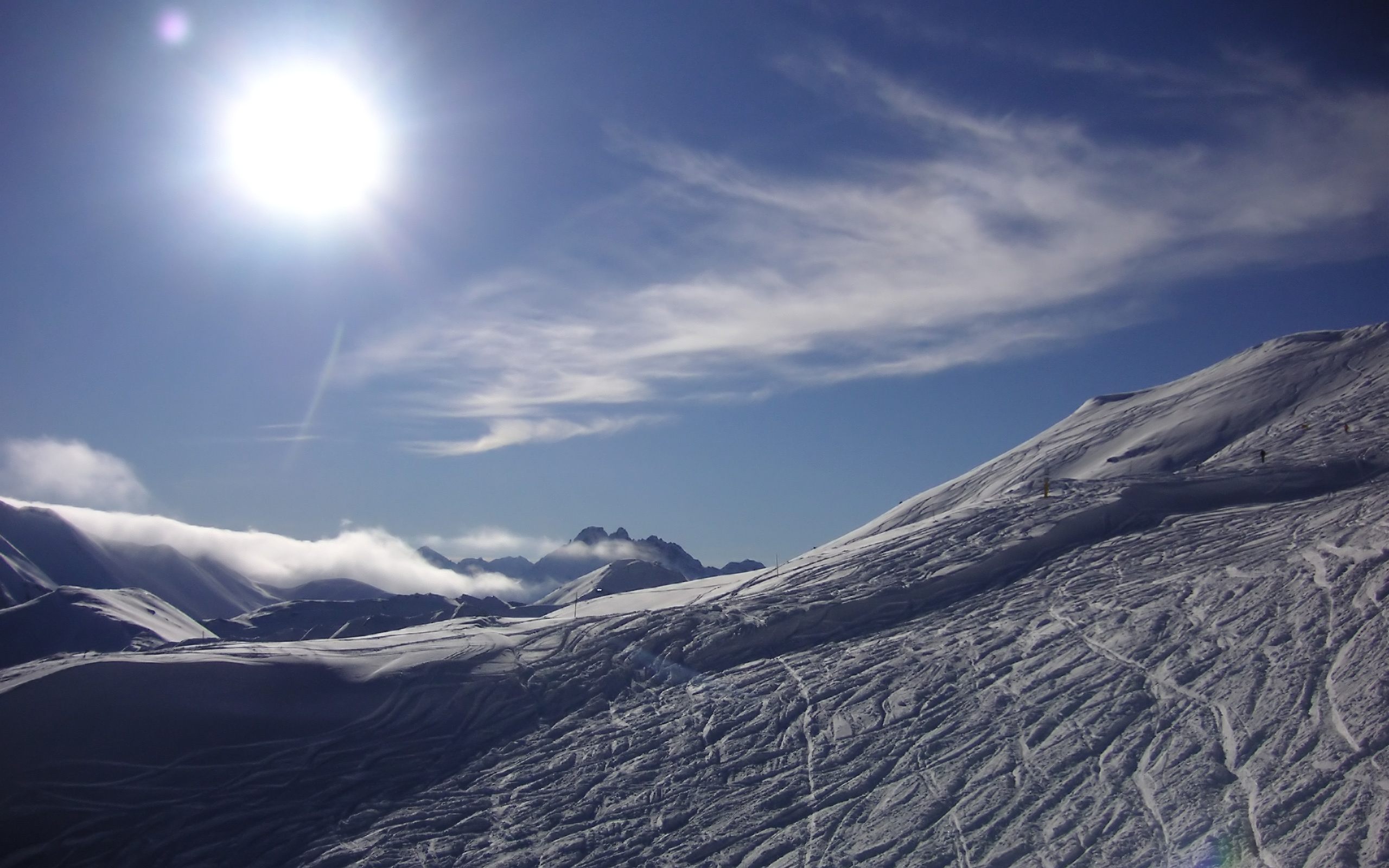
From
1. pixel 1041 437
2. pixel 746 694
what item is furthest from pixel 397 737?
pixel 1041 437

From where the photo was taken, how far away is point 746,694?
2266cm

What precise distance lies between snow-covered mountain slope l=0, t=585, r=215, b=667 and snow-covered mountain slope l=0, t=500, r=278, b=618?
82.5 metres

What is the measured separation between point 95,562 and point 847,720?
652 ft

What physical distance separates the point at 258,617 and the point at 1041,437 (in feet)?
460

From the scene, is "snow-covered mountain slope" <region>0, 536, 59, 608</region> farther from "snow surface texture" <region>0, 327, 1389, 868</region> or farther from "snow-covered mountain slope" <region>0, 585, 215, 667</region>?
"snow surface texture" <region>0, 327, 1389, 868</region>

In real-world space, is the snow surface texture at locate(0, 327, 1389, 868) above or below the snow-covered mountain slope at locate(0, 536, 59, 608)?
below

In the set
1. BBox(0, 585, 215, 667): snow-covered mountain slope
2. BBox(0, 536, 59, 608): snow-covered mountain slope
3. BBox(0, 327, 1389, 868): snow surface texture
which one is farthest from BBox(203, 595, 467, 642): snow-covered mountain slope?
BBox(0, 327, 1389, 868): snow surface texture

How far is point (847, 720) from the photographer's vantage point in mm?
20438

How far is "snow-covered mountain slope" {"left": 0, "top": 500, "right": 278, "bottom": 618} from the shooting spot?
571 feet

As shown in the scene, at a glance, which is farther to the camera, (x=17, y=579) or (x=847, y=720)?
(x=17, y=579)

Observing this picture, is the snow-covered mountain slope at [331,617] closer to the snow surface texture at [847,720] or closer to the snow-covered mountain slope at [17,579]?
the snow-covered mountain slope at [17,579]

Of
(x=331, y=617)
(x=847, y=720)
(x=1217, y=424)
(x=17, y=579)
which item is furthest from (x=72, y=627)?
(x=1217, y=424)

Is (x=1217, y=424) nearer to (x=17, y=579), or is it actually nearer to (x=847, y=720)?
(x=847, y=720)

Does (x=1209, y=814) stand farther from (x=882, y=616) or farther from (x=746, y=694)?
(x=882, y=616)
